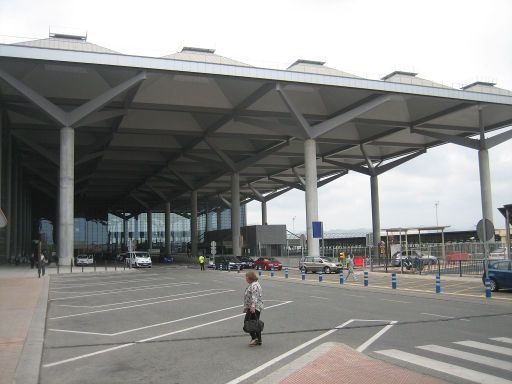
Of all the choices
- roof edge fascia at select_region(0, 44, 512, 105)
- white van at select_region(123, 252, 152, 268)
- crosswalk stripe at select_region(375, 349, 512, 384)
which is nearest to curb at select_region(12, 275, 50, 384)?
crosswalk stripe at select_region(375, 349, 512, 384)

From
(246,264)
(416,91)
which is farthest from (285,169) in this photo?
(416,91)

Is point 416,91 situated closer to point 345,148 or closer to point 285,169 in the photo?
point 345,148

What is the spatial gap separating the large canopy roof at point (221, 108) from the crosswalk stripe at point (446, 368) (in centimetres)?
3385

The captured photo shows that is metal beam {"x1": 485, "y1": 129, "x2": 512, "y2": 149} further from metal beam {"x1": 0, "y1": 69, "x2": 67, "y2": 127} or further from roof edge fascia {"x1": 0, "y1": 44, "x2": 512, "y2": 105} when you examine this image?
metal beam {"x1": 0, "y1": 69, "x2": 67, "y2": 127}

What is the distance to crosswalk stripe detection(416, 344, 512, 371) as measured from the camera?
7.93 metres

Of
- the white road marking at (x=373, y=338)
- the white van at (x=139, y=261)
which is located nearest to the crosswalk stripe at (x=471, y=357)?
the white road marking at (x=373, y=338)

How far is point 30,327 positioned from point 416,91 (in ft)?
131

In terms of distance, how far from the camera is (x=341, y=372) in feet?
24.5

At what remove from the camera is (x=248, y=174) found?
8712 centimetres

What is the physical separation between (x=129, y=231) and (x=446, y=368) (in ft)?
470

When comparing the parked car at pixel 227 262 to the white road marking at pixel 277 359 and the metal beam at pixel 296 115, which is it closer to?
the metal beam at pixel 296 115

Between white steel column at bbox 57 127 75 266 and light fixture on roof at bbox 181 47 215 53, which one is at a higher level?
light fixture on roof at bbox 181 47 215 53

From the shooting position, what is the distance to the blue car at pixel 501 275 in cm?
2152

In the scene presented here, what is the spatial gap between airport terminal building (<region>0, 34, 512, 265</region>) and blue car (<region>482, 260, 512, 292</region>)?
78.4 ft
